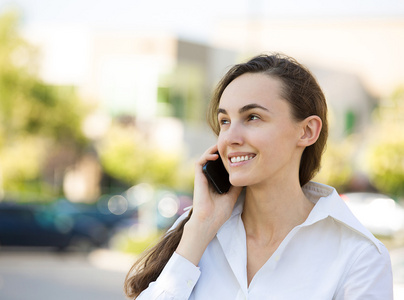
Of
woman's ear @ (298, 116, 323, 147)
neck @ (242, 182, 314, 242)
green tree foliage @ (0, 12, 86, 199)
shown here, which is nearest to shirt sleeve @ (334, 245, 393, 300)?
neck @ (242, 182, 314, 242)

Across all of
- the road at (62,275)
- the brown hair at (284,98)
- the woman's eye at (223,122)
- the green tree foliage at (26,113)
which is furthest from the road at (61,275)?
the green tree foliage at (26,113)

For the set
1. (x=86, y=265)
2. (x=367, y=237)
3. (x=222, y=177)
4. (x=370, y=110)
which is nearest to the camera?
(x=367, y=237)

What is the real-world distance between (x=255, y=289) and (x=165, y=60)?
2735 centimetres

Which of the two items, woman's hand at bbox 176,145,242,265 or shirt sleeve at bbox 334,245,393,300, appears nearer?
shirt sleeve at bbox 334,245,393,300

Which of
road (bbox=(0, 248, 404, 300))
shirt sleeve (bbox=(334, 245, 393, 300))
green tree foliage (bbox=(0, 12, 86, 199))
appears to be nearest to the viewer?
shirt sleeve (bbox=(334, 245, 393, 300))

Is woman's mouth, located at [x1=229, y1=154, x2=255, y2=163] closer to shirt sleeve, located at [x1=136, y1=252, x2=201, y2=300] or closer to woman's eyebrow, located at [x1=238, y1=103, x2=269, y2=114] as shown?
woman's eyebrow, located at [x1=238, y1=103, x2=269, y2=114]

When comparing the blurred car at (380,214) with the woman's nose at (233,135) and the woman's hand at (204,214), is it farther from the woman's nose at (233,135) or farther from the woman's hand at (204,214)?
the woman's nose at (233,135)

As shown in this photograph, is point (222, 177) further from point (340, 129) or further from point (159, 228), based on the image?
point (340, 129)

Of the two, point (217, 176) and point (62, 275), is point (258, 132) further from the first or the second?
point (62, 275)

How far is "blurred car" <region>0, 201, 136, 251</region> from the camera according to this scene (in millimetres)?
17172

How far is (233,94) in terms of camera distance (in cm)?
226

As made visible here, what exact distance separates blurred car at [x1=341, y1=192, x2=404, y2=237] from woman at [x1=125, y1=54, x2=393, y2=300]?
19.9 m

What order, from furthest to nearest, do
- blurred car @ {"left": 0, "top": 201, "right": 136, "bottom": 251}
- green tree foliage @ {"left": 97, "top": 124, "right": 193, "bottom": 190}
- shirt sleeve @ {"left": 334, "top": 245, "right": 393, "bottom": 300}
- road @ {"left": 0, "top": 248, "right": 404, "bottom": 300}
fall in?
1. green tree foliage @ {"left": 97, "top": 124, "right": 193, "bottom": 190}
2. blurred car @ {"left": 0, "top": 201, "right": 136, "bottom": 251}
3. road @ {"left": 0, "top": 248, "right": 404, "bottom": 300}
4. shirt sleeve @ {"left": 334, "top": 245, "right": 393, "bottom": 300}

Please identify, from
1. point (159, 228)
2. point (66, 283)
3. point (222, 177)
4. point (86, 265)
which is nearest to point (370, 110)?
point (159, 228)
